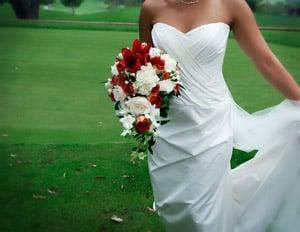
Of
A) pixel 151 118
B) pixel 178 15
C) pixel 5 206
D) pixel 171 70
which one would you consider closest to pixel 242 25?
pixel 178 15

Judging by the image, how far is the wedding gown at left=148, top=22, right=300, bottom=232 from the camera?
269 centimetres

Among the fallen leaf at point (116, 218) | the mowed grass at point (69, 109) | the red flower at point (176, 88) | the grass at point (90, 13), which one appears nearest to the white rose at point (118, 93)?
the red flower at point (176, 88)

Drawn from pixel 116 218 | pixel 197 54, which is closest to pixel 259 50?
pixel 197 54

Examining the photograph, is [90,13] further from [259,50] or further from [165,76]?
[165,76]

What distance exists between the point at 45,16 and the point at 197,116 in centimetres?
221

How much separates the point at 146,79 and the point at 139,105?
106mm

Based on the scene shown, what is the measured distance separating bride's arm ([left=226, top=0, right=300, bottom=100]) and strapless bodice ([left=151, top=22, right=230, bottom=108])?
0.22ft

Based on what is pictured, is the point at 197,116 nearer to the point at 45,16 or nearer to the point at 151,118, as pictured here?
the point at 151,118

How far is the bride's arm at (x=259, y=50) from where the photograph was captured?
2.70 metres

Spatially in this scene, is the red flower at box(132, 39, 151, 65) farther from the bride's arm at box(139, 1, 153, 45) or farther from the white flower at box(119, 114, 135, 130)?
the bride's arm at box(139, 1, 153, 45)

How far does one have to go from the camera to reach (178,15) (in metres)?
2.70

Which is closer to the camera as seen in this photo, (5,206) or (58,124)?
(5,206)

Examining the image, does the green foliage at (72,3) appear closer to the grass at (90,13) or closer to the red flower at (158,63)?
the grass at (90,13)

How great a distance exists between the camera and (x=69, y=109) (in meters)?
4.65
